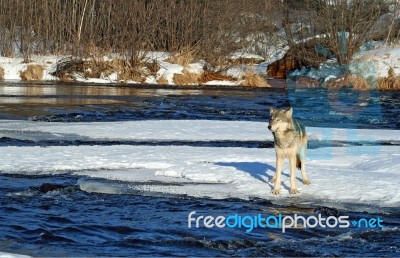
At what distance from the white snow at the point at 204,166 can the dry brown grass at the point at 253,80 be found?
19903mm

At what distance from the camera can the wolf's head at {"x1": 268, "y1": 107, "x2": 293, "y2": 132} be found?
1020cm

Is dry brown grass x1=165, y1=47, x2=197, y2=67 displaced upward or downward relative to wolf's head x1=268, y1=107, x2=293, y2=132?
upward

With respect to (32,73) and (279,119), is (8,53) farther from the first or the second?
(279,119)

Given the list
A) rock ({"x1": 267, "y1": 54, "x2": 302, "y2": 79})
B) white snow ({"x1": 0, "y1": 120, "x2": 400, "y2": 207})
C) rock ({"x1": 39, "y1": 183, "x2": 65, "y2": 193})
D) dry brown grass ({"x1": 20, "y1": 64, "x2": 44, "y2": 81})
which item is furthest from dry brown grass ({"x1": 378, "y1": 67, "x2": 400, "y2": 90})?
rock ({"x1": 39, "y1": 183, "x2": 65, "y2": 193})

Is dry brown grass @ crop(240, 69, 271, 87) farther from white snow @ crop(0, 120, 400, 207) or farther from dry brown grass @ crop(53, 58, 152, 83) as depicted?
white snow @ crop(0, 120, 400, 207)

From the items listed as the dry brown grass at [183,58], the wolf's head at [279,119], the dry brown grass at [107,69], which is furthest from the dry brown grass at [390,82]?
the wolf's head at [279,119]

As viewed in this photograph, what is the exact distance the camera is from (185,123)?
68.9ft

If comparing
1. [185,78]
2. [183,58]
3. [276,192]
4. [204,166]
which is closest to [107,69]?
[183,58]

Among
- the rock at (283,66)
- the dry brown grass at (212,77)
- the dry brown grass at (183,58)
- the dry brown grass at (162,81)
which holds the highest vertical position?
the dry brown grass at (183,58)

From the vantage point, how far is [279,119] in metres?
10.3

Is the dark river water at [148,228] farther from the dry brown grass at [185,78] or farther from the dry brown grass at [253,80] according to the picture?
the dry brown grass at [253,80]

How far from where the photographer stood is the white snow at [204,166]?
1124 cm

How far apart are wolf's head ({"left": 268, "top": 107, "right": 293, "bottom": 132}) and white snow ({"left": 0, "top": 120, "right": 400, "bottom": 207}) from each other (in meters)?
1.00

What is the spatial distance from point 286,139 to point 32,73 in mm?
30304
